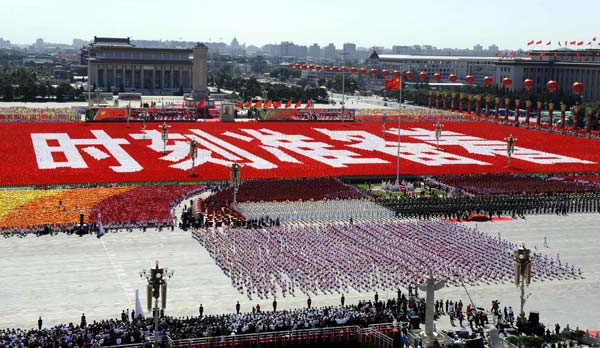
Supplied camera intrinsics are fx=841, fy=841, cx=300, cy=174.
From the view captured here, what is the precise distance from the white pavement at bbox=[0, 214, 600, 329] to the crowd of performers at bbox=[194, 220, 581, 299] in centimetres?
121

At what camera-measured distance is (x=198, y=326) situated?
3506 cm

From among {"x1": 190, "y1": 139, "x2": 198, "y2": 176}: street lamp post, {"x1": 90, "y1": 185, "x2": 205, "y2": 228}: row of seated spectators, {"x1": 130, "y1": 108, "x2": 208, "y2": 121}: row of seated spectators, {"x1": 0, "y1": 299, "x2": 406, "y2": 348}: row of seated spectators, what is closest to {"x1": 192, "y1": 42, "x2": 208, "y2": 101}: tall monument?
{"x1": 130, "y1": 108, "x2": 208, "y2": 121}: row of seated spectators

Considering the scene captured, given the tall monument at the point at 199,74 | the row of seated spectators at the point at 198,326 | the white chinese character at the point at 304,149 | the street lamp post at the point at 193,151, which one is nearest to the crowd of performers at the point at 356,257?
the row of seated spectators at the point at 198,326

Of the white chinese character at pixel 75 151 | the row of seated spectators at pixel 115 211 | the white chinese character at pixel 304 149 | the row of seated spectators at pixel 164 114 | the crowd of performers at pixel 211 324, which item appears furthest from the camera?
the row of seated spectators at pixel 164 114

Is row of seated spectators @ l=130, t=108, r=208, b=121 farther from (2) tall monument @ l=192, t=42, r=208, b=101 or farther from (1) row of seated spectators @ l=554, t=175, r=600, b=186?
(1) row of seated spectators @ l=554, t=175, r=600, b=186

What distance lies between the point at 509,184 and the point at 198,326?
4612 centimetres

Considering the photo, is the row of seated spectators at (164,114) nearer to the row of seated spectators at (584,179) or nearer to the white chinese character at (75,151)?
the white chinese character at (75,151)

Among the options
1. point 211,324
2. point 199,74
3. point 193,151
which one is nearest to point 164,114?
point 199,74

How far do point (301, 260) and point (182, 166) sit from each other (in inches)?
1508

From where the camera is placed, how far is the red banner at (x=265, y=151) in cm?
8094

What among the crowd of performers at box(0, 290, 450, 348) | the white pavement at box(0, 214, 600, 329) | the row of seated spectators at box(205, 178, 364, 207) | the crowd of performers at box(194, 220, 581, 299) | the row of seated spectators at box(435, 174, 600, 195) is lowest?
the white pavement at box(0, 214, 600, 329)

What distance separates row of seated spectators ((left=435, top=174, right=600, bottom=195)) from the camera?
2835 inches

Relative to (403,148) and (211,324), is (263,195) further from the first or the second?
(403,148)

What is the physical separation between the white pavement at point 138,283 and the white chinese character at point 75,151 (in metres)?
28.2
